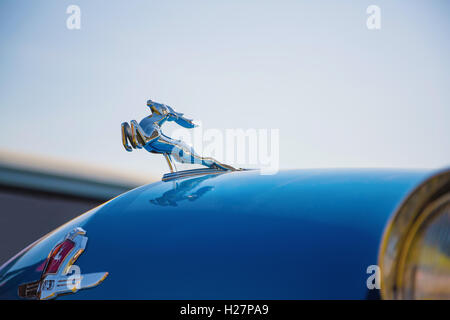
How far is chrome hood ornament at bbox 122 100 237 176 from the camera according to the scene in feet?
6.11

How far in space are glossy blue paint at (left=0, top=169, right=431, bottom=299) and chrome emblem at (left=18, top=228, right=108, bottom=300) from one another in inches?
1.0

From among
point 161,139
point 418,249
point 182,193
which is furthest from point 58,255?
point 418,249

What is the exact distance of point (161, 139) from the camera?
1926mm

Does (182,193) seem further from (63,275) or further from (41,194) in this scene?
(41,194)

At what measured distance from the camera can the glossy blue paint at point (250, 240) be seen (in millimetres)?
1046

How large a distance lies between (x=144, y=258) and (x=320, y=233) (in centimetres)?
43

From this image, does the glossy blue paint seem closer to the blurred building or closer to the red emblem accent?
the red emblem accent

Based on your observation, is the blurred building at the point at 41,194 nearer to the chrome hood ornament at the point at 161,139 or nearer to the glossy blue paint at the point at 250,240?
the chrome hood ornament at the point at 161,139

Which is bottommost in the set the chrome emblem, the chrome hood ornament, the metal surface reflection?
the chrome emblem

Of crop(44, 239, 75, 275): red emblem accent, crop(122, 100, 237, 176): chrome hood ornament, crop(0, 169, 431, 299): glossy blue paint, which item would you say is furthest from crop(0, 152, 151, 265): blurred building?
crop(0, 169, 431, 299): glossy blue paint

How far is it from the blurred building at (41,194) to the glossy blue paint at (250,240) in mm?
3462
